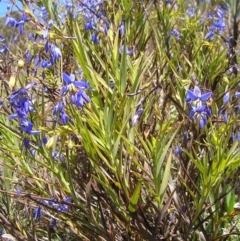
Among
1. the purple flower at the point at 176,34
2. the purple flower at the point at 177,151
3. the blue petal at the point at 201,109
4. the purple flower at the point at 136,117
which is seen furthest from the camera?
the purple flower at the point at 176,34

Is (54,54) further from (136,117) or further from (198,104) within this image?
(198,104)

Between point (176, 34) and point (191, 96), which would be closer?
point (191, 96)

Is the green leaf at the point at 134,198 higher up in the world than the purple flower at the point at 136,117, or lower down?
lower down

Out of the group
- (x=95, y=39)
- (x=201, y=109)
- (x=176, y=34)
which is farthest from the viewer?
(x=176, y=34)

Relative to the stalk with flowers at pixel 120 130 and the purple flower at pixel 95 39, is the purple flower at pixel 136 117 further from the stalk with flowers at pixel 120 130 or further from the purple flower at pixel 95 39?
the purple flower at pixel 95 39

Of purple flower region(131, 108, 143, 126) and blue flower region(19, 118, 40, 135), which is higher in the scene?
purple flower region(131, 108, 143, 126)

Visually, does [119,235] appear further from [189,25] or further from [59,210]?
[189,25]

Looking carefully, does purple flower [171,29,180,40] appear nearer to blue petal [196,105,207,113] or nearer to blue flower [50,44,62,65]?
blue flower [50,44,62,65]

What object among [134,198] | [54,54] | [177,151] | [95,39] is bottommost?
[134,198]

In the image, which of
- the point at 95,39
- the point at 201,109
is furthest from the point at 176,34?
the point at 201,109

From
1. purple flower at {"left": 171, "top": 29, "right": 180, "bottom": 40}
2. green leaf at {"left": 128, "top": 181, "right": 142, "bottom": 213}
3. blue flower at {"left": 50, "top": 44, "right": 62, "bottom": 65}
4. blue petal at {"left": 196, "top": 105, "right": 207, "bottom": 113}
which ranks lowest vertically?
green leaf at {"left": 128, "top": 181, "right": 142, "bottom": 213}

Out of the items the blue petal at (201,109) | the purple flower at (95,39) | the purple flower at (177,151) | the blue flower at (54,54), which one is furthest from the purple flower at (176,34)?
the blue petal at (201,109)

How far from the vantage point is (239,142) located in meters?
1.58

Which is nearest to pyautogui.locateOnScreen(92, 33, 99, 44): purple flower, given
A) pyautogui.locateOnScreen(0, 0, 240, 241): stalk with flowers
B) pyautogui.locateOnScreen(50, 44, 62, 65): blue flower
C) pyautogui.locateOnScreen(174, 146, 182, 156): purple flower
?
pyautogui.locateOnScreen(0, 0, 240, 241): stalk with flowers
